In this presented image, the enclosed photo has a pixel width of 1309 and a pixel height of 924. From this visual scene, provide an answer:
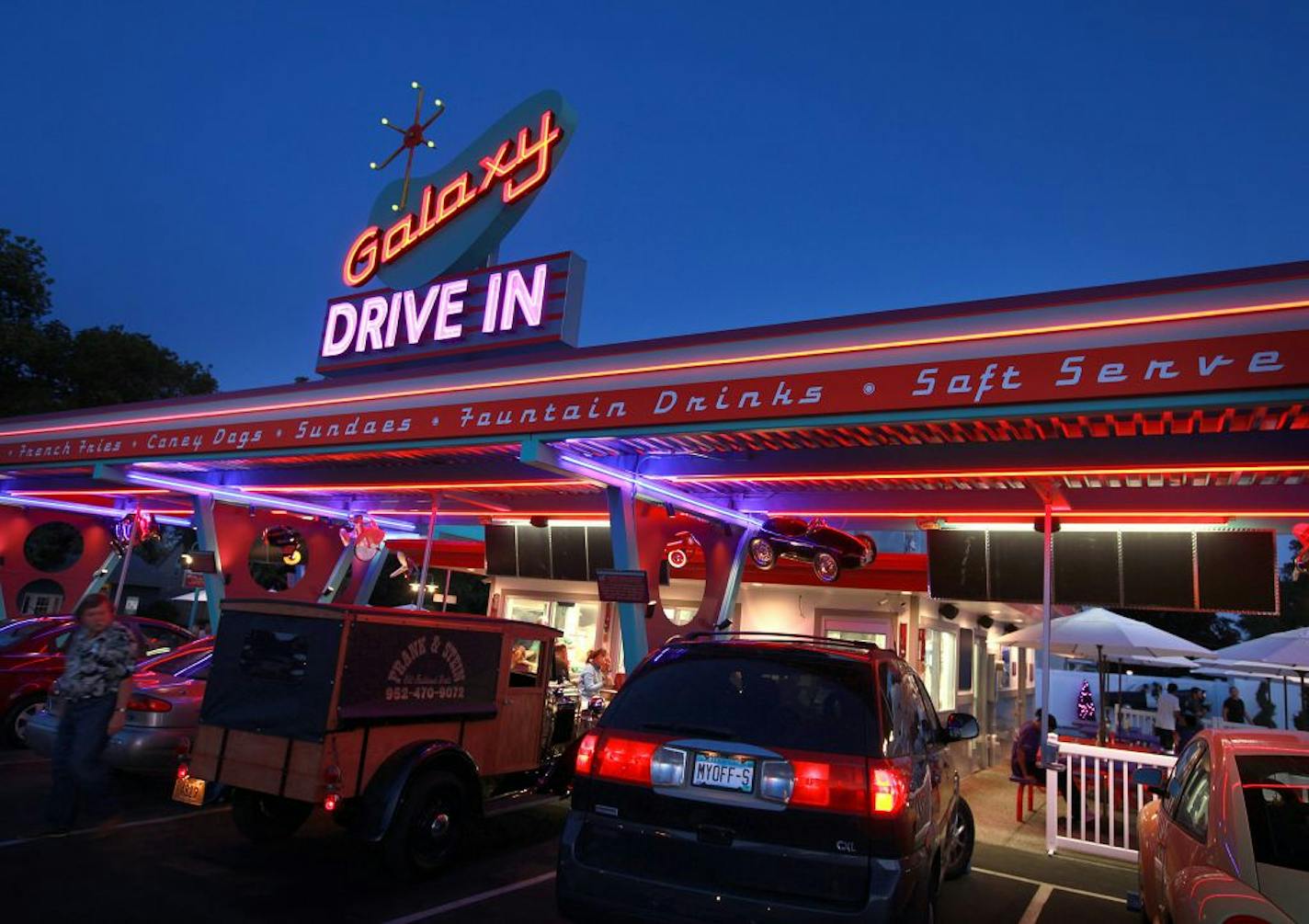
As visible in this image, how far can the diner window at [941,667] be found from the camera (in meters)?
15.3

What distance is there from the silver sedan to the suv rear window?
18.2ft

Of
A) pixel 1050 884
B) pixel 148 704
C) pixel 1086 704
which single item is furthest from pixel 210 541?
pixel 1086 704

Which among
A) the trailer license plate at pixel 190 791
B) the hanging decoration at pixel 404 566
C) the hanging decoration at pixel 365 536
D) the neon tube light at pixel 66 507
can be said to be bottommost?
the trailer license plate at pixel 190 791

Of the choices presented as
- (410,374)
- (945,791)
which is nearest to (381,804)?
(945,791)

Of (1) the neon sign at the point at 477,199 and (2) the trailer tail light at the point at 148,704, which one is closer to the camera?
(2) the trailer tail light at the point at 148,704

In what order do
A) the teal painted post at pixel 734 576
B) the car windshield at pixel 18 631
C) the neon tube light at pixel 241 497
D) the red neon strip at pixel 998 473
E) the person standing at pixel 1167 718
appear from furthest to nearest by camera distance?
the person standing at pixel 1167 718
the neon tube light at pixel 241 497
the teal painted post at pixel 734 576
the car windshield at pixel 18 631
the red neon strip at pixel 998 473

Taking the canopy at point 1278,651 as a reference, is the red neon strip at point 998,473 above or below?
above

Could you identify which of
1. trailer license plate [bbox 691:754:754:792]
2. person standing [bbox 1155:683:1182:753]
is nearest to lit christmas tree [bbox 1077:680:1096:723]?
person standing [bbox 1155:683:1182:753]

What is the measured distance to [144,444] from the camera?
44.0 ft

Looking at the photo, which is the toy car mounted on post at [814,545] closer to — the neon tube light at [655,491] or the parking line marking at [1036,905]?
the neon tube light at [655,491]

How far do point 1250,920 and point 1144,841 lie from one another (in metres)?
2.89

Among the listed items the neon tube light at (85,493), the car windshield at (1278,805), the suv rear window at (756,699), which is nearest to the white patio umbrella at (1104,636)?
the car windshield at (1278,805)

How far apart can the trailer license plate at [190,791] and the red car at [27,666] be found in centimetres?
506

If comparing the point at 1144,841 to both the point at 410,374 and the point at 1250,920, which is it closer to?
the point at 1250,920
